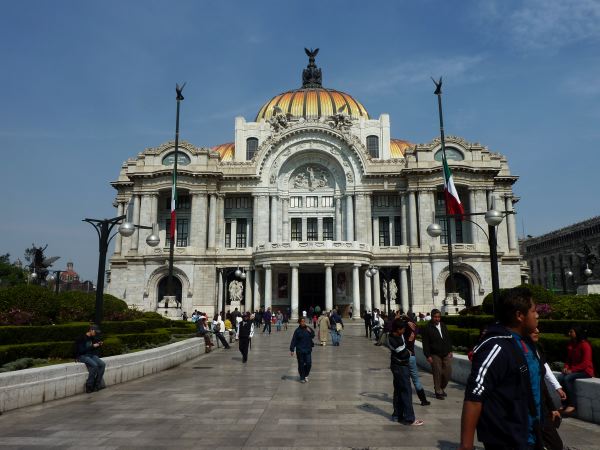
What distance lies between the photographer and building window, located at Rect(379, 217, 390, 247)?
55.3 metres

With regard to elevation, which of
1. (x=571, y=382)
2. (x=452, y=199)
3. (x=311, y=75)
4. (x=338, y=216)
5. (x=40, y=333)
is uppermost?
(x=311, y=75)

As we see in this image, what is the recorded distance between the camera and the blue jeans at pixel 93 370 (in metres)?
12.8

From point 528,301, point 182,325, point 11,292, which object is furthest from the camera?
point 182,325

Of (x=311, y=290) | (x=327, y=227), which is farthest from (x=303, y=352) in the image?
(x=327, y=227)

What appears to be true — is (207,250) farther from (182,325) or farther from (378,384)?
(378,384)

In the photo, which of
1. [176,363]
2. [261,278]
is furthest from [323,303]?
[176,363]

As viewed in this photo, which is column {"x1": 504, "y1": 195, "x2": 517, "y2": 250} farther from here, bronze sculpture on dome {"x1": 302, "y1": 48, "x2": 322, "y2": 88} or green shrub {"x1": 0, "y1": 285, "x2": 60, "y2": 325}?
green shrub {"x1": 0, "y1": 285, "x2": 60, "y2": 325}

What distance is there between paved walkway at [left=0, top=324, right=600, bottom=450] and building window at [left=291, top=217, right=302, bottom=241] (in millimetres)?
40524

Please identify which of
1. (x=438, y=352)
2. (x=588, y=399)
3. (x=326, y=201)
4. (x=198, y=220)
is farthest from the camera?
(x=326, y=201)

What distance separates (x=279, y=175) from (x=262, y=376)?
42290 mm

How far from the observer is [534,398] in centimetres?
390

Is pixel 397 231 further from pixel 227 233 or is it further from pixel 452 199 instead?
pixel 452 199

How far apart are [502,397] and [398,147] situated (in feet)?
210

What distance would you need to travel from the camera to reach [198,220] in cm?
5331
